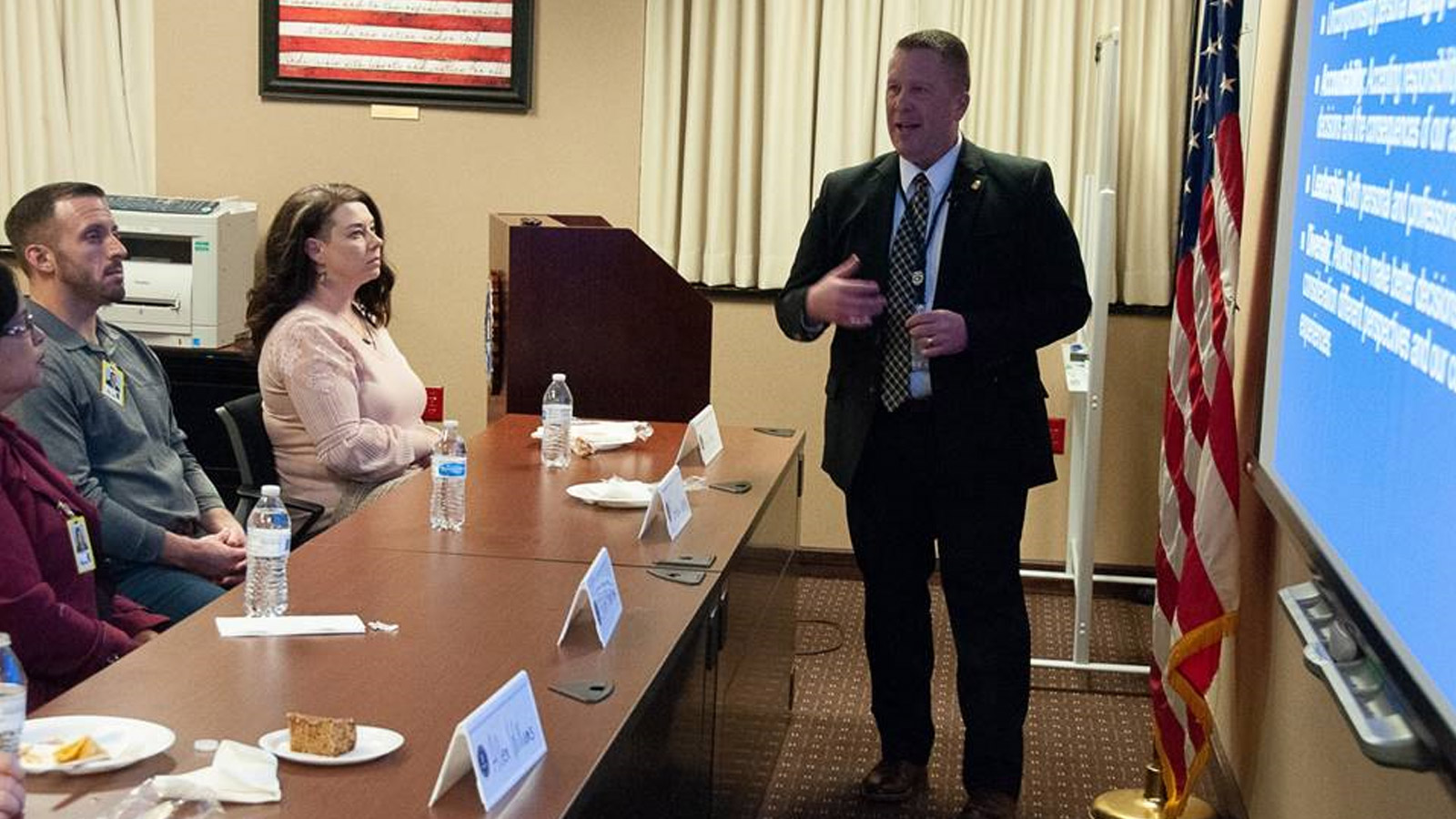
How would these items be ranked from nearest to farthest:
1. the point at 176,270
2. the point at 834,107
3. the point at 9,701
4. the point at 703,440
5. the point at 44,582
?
1. the point at 9,701
2. the point at 44,582
3. the point at 703,440
4. the point at 176,270
5. the point at 834,107

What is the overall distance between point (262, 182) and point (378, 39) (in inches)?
25.5

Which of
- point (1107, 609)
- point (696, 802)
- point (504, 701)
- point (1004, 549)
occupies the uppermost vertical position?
point (504, 701)

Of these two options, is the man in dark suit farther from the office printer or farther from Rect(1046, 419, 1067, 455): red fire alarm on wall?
the office printer

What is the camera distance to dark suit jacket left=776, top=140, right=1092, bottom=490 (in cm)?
364

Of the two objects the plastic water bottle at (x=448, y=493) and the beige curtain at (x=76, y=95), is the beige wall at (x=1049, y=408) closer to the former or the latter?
the beige curtain at (x=76, y=95)

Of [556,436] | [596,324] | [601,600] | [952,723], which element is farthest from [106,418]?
[952,723]

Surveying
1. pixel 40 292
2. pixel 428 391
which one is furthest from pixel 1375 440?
pixel 428 391

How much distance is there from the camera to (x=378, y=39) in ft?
19.8

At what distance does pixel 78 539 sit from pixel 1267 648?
7.58ft

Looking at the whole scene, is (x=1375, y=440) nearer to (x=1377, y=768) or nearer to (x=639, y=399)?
(x=1377, y=768)

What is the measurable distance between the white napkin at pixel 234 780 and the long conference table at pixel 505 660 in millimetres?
26

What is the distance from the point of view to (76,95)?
6176 millimetres

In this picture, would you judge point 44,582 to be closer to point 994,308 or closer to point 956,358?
point 956,358

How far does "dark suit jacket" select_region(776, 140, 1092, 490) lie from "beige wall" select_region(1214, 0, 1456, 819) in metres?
0.38
